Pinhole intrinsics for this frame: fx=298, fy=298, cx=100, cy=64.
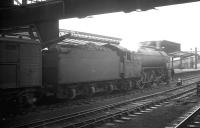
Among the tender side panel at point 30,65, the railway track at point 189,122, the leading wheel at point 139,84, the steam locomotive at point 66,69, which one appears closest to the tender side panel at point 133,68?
the steam locomotive at point 66,69

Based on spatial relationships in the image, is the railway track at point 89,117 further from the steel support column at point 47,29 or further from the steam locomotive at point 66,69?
the steel support column at point 47,29

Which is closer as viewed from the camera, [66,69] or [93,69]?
[66,69]

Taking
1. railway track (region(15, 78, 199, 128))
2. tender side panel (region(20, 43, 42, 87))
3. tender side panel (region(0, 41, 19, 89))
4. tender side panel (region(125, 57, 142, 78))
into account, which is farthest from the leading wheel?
tender side panel (region(0, 41, 19, 89))

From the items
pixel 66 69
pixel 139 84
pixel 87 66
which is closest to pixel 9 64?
pixel 66 69

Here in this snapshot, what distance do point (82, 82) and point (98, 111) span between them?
4.26 metres

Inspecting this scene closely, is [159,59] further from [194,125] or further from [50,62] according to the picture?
[194,125]

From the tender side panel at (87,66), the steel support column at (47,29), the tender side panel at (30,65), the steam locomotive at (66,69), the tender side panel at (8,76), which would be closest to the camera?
the tender side panel at (8,76)

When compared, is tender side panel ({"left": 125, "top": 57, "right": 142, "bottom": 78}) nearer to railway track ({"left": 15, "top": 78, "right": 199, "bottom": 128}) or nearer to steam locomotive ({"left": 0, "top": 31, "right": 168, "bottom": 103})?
steam locomotive ({"left": 0, "top": 31, "right": 168, "bottom": 103})

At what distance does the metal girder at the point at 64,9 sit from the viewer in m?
11.5

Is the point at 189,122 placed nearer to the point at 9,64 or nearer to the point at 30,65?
the point at 30,65

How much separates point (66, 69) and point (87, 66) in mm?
2055

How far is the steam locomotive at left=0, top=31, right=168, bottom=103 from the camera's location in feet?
40.2

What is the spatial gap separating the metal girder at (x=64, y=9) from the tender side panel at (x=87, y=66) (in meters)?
2.68

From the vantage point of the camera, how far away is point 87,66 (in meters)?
17.6
